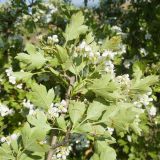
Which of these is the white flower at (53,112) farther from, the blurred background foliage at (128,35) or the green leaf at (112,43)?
the blurred background foliage at (128,35)

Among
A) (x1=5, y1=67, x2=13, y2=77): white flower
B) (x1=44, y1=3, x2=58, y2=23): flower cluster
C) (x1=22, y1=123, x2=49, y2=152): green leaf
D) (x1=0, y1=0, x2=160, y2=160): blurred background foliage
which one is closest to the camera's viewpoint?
(x1=22, y1=123, x2=49, y2=152): green leaf

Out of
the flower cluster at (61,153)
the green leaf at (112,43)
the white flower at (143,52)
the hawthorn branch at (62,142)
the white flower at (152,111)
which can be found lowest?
the white flower at (152,111)

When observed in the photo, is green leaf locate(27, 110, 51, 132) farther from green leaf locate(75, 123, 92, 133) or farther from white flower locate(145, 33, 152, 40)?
white flower locate(145, 33, 152, 40)

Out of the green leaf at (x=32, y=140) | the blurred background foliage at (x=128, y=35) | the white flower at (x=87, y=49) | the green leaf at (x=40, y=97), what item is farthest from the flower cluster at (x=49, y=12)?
the green leaf at (x=32, y=140)

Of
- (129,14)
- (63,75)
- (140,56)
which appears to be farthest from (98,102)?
(129,14)

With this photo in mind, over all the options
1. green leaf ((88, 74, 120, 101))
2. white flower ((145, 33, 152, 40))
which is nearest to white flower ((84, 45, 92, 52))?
green leaf ((88, 74, 120, 101))

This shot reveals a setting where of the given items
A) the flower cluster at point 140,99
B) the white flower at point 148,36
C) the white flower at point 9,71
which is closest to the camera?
the flower cluster at point 140,99

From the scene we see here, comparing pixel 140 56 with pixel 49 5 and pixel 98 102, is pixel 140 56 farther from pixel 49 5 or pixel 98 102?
→ pixel 98 102

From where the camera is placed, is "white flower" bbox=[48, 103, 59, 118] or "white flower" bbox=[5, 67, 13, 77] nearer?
"white flower" bbox=[48, 103, 59, 118]
